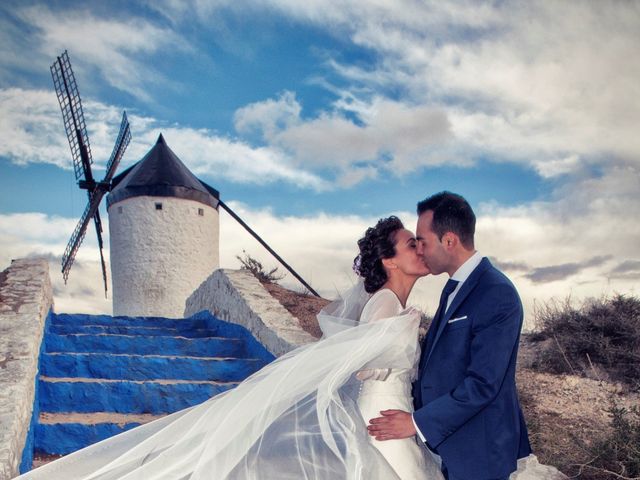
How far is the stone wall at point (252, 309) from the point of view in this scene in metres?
6.21

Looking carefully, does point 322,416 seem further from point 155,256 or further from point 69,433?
point 155,256

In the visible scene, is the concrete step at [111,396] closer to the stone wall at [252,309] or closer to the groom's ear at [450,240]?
the stone wall at [252,309]

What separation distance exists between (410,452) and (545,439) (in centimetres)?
300

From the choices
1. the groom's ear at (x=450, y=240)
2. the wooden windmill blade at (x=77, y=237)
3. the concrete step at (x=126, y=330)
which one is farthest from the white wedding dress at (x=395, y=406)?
the wooden windmill blade at (x=77, y=237)

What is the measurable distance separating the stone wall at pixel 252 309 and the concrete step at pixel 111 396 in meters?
1.04

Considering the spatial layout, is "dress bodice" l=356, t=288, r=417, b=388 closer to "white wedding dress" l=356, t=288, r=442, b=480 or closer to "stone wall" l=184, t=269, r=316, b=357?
"white wedding dress" l=356, t=288, r=442, b=480

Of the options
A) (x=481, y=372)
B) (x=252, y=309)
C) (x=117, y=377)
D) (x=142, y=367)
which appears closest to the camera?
(x=481, y=372)

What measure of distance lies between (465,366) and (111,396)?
423 centimetres

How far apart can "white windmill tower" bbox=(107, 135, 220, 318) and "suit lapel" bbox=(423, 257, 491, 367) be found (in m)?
13.6

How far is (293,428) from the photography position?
274 centimetres

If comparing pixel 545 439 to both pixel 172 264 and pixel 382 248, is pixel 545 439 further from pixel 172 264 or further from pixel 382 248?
pixel 172 264

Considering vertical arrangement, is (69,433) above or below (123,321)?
below

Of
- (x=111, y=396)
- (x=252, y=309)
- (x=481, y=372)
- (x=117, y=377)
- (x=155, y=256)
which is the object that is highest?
(x=155, y=256)

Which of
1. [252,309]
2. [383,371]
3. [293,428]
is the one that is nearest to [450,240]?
[383,371]
